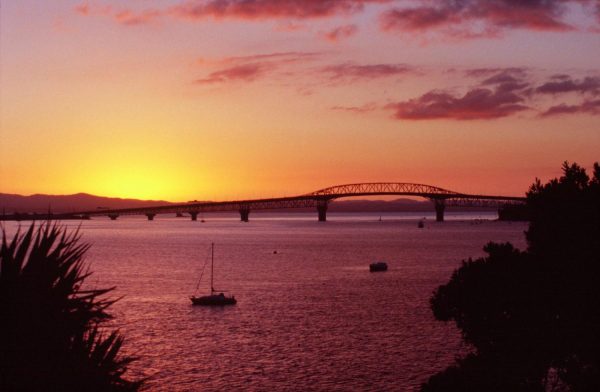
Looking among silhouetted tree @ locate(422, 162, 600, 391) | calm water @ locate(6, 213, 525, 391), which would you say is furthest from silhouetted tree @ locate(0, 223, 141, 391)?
calm water @ locate(6, 213, 525, 391)

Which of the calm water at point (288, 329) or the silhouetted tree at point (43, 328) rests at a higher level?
the silhouetted tree at point (43, 328)

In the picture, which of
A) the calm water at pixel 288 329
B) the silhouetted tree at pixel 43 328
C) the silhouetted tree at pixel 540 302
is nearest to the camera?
the silhouetted tree at pixel 43 328

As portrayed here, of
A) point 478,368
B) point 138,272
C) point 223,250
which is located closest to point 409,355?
point 478,368

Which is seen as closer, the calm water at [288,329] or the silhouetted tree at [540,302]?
the silhouetted tree at [540,302]

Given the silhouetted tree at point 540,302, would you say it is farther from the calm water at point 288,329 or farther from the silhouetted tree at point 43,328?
the silhouetted tree at point 43,328

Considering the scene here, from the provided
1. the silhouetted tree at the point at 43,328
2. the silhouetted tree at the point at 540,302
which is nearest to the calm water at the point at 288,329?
the silhouetted tree at the point at 540,302

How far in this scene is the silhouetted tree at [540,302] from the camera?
96.4 feet

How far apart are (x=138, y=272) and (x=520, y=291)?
351 ft

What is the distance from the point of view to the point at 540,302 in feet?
101

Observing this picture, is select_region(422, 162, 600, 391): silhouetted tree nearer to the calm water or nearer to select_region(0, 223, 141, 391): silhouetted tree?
the calm water

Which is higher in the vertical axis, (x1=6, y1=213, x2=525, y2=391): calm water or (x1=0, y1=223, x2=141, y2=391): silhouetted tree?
(x1=0, y1=223, x2=141, y2=391): silhouetted tree

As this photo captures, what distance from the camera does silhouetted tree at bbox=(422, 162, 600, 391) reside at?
29375mm

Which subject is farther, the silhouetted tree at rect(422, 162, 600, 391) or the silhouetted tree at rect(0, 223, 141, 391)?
the silhouetted tree at rect(422, 162, 600, 391)

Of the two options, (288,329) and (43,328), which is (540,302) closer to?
(43,328)
